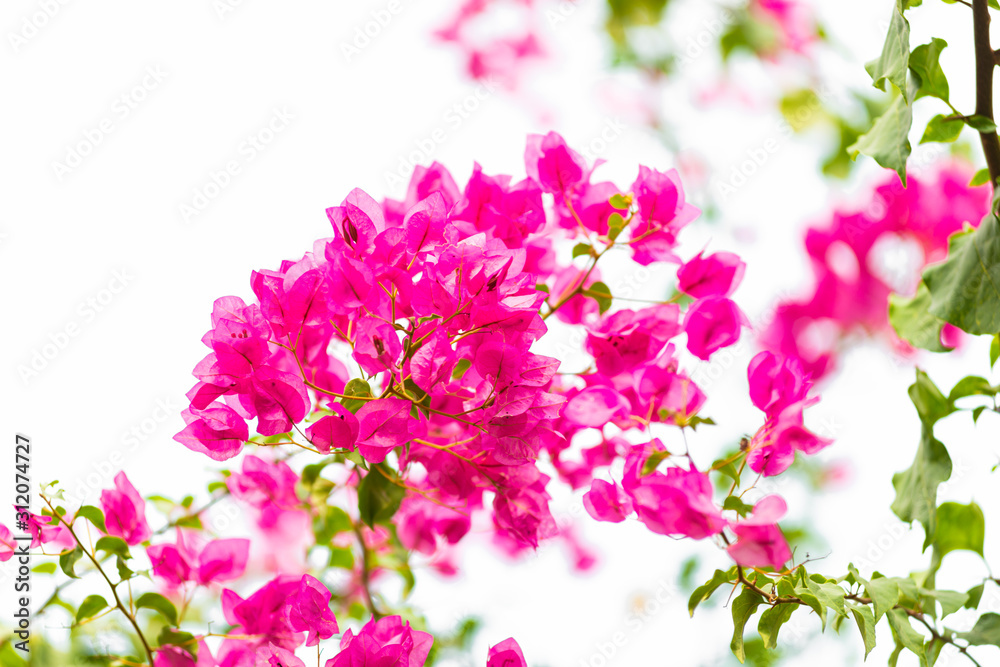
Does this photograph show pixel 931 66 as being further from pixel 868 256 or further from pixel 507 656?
pixel 868 256

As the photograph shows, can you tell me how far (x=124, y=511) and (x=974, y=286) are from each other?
767 millimetres

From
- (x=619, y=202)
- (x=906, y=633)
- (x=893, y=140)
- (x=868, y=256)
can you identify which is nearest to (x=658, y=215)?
(x=619, y=202)

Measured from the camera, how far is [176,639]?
28.0 inches

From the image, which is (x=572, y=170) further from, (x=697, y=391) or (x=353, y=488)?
(x=353, y=488)

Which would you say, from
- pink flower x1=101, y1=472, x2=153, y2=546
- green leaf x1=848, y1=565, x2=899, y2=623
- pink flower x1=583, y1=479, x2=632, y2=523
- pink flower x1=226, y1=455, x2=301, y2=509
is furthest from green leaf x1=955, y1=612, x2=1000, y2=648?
pink flower x1=101, y1=472, x2=153, y2=546

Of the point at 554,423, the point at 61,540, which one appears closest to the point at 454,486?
the point at 554,423

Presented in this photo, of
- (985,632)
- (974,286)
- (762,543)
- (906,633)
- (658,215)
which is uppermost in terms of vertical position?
(658,215)

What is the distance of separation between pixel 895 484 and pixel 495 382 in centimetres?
47

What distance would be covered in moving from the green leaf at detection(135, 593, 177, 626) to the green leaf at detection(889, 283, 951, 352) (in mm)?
719

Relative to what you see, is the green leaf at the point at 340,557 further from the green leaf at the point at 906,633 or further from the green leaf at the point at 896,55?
the green leaf at the point at 896,55

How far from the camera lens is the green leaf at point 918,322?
71 cm

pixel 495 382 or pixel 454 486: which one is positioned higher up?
pixel 495 382

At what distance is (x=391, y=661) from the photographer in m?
0.61

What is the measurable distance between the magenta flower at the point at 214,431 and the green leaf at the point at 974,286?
562mm
